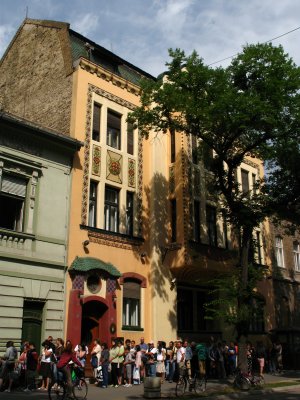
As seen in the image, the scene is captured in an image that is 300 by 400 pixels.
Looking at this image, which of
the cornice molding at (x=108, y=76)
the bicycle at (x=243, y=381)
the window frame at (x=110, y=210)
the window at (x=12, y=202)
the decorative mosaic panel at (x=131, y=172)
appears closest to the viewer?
the bicycle at (x=243, y=381)

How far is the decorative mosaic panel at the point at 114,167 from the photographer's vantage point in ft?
Answer: 68.5

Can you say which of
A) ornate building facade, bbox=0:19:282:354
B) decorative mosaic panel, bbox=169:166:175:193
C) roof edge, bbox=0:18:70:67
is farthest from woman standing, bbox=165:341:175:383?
roof edge, bbox=0:18:70:67

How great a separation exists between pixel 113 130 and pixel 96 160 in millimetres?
2412

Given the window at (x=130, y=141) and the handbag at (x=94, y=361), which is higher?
the window at (x=130, y=141)

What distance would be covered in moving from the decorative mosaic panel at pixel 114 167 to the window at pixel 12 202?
4410mm

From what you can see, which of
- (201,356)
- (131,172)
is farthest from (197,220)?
(201,356)

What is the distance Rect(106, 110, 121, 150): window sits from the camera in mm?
21875

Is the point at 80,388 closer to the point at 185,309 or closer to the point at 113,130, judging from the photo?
the point at 185,309

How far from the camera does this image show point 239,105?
1694 centimetres

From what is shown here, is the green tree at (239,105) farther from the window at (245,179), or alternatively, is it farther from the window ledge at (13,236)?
the window at (245,179)

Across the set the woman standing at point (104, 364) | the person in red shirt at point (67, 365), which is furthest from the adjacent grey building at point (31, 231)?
the person in red shirt at point (67, 365)

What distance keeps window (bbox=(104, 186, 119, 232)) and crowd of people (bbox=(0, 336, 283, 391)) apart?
4.95 meters

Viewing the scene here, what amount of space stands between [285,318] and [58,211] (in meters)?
18.3

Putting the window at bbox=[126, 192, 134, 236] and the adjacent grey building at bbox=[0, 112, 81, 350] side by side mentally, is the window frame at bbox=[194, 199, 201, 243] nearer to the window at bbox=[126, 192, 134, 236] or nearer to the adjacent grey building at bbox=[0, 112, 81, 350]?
the window at bbox=[126, 192, 134, 236]
